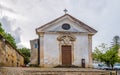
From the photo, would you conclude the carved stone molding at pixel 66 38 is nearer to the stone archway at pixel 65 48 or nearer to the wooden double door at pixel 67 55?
the stone archway at pixel 65 48

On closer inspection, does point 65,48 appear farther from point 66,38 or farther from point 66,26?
point 66,26

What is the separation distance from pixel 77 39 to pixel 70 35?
1.05 meters

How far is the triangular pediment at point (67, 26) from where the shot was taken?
4184cm

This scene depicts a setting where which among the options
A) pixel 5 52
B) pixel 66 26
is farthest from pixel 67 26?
pixel 5 52

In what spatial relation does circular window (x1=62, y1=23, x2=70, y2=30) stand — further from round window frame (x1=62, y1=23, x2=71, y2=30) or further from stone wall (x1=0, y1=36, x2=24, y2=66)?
stone wall (x1=0, y1=36, x2=24, y2=66)

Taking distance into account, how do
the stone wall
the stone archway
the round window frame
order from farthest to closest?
the round window frame < the stone archway < the stone wall

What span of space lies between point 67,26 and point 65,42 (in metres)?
2.08

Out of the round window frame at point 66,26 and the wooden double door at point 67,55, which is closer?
the wooden double door at point 67,55

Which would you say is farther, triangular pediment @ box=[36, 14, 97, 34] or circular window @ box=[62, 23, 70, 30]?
circular window @ box=[62, 23, 70, 30]

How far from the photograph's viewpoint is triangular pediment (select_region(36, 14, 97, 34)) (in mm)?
41844

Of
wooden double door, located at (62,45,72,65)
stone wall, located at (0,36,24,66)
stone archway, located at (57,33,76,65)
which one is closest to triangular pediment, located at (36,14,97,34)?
stone archway, located at (57,33,76,65)

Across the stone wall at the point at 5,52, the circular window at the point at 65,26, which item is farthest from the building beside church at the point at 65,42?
the stone wall at the point at 5,52

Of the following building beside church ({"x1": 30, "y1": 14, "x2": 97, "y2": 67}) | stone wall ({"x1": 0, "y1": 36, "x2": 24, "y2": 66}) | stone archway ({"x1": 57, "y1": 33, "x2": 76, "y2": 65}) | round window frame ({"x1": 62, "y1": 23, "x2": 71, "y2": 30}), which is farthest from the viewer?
round window frame ({"x1": 62, "y1": 23, "x2": 71, "y2": 30})

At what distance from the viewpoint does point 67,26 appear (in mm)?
42344
